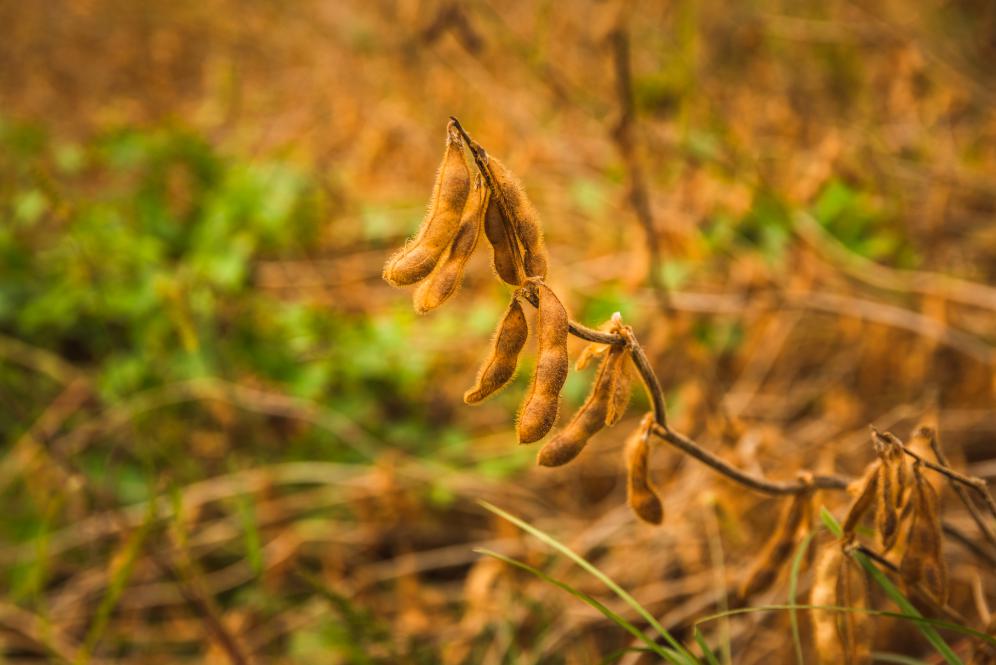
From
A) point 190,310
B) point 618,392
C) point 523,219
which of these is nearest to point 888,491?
point 618,392

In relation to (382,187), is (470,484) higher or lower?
lower

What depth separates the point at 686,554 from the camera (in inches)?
80.7

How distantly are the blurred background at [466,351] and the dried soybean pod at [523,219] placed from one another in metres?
0.81

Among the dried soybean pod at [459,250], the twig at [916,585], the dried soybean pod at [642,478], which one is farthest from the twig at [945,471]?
the dried soybean pod at [459,250]

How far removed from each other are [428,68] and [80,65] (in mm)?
3092

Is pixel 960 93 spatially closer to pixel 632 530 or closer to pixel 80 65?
pixel 632 530

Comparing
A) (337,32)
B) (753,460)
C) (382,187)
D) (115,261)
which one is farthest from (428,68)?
(753,460)

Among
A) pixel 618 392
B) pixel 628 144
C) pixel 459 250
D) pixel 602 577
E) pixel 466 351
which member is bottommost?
pixel 602 577

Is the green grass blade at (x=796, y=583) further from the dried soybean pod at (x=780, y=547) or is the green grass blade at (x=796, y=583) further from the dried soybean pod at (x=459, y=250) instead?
the dried soybean pod at (x=459, y=250)

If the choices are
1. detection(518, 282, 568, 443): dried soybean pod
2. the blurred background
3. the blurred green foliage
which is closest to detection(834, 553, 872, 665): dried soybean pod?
the blurred background

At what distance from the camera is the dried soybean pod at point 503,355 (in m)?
0.96

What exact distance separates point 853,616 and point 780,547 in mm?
137

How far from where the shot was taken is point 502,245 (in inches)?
37.8

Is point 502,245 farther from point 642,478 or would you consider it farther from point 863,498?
point 863,498
